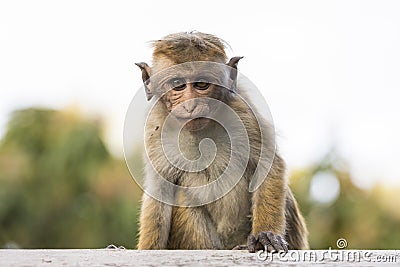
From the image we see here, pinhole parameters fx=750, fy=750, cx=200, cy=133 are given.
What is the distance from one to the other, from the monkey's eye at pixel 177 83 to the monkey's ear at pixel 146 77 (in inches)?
7.0

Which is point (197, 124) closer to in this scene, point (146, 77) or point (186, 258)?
point (146, 77)

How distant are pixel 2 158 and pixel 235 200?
6.62m

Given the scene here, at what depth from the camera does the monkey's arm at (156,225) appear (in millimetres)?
3820

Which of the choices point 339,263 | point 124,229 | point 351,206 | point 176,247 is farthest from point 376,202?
point 339,263

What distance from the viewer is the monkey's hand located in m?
3.04

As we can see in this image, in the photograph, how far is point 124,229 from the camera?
8969mm

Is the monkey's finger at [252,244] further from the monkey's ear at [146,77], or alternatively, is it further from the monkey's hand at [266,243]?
the monkey's ear at [146,77]

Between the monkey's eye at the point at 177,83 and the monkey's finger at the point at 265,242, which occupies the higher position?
the monkey's eye at the point at 177,83

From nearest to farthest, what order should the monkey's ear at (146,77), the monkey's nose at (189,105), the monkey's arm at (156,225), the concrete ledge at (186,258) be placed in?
the concrete ledge at (186,258), the monkey's nose at (189,105), the monkey's ear at (146,77), the monkey's arm at (156,225)

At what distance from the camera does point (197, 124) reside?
347 centimetres

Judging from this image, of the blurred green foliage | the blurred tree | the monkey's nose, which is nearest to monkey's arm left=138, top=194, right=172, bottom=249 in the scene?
the monkey's nose

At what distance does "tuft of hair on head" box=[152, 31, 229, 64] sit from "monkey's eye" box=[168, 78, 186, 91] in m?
0.09

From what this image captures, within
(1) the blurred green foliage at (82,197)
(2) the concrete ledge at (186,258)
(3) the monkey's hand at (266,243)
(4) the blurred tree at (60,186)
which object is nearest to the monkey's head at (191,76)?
(3) the monkey's hand at (266,243)

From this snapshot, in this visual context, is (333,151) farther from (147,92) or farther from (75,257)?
(75,257)
